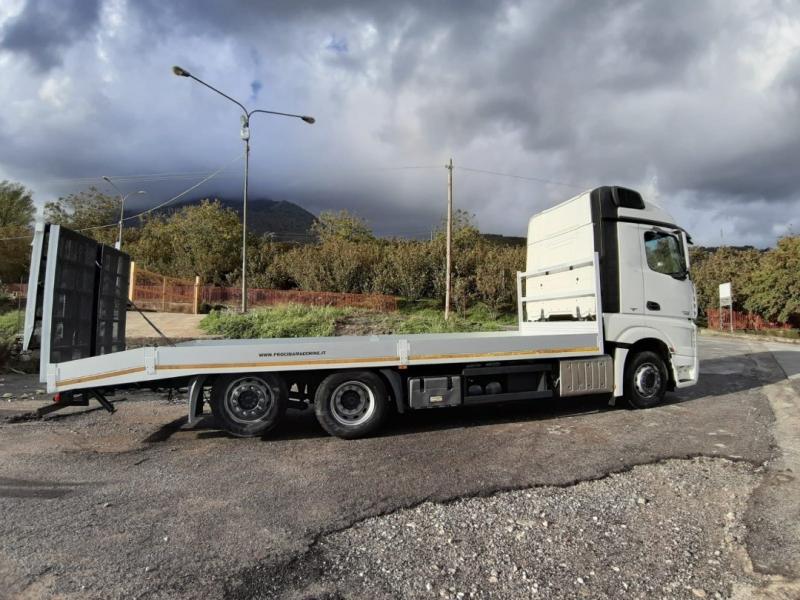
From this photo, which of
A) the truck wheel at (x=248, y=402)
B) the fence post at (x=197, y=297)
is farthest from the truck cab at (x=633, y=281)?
the fence post at (x=197, y=297)

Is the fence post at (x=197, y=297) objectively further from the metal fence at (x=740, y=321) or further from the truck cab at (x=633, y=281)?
the metal fence at (x=740, y=321)

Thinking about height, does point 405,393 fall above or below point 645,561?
above

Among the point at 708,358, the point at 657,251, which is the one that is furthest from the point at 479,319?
the point at 657,251

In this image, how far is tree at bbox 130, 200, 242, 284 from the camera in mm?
31595

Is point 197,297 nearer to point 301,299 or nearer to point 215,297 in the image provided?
point 215,297

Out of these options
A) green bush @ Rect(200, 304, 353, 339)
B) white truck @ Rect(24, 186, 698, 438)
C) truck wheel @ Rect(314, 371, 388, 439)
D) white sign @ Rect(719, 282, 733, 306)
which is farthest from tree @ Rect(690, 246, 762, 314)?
truck wheel @ Rect(314, 371, 388, 439)

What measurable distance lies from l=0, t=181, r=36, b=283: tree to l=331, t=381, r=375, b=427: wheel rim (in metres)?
34.2

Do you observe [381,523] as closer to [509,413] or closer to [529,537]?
[529,537]

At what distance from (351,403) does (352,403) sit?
0.01 metres

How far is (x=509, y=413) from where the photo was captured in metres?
7.39

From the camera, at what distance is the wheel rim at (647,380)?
7.43 meters

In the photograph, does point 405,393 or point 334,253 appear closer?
point 405,393

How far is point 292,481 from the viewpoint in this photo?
453 cm

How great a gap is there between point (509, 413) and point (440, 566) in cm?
456
